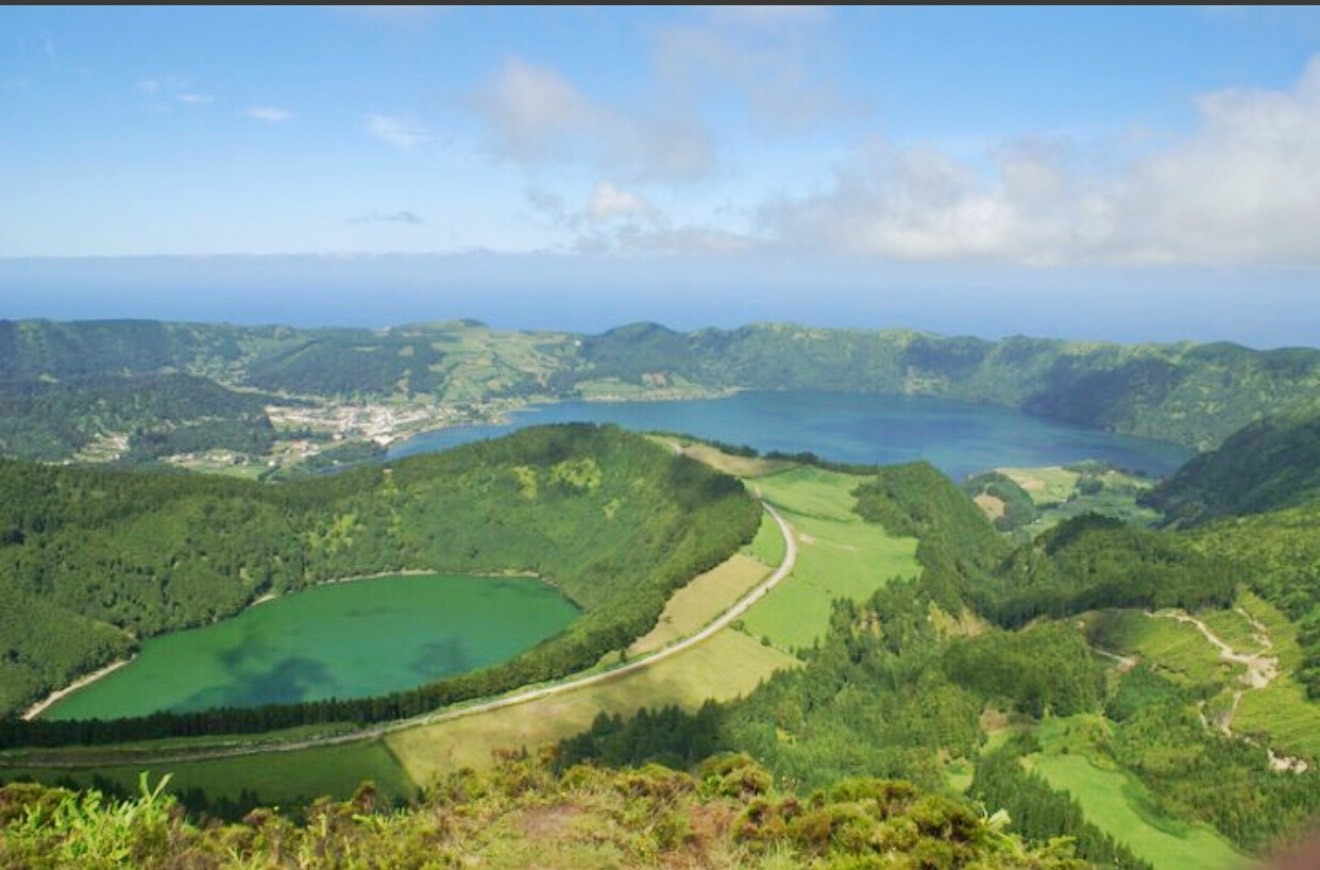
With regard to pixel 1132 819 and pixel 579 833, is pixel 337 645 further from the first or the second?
pixel 1132 819

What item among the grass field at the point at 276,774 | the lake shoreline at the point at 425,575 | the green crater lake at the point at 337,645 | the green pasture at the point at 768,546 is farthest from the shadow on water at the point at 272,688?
the green pasture at the point at 768,546

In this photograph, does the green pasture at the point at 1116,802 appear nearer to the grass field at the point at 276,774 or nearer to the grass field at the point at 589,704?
the grass field at the point at 589,704

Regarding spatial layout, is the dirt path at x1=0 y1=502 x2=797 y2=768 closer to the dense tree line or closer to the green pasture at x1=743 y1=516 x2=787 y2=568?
the dense tree line

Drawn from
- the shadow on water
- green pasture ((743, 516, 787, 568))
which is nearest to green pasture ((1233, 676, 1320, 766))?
green pasture ((743, 516, 787, 568))

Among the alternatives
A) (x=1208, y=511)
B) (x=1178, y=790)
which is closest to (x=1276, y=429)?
(x=1208, y=511)

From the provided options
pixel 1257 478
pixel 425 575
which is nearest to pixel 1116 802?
pixel 425 575
